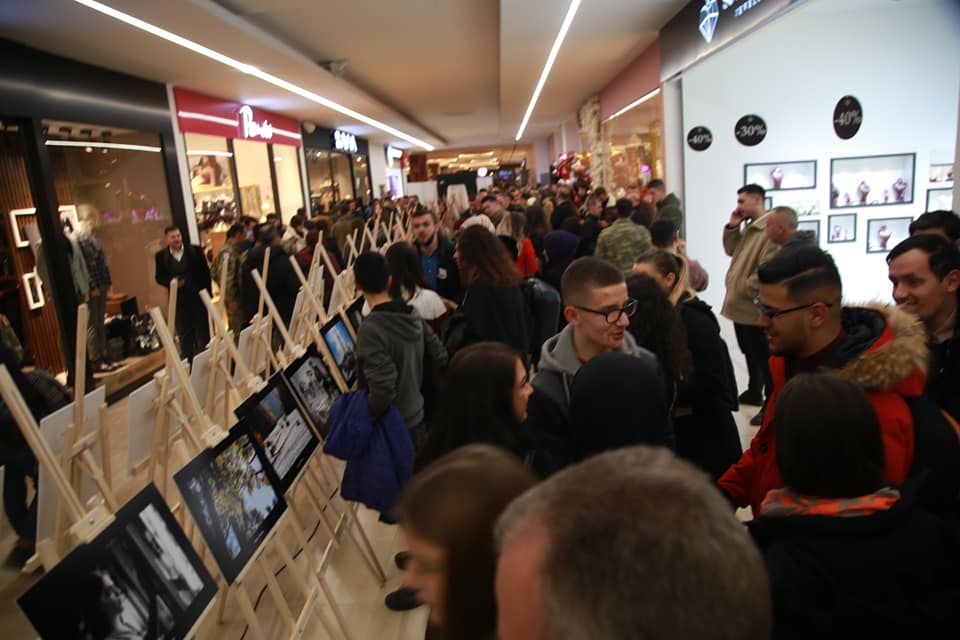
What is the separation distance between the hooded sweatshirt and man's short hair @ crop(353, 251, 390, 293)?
7.1 inches

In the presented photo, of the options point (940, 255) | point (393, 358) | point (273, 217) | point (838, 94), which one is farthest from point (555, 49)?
point (940, 255)

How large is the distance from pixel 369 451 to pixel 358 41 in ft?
21.8

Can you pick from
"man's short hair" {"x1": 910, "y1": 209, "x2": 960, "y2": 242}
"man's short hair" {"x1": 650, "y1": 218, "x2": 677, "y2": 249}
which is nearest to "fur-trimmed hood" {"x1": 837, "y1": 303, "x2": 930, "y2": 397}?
"man's short hair" {"x1": 910, "y1": 209, "x2": 960, "y2": 242}

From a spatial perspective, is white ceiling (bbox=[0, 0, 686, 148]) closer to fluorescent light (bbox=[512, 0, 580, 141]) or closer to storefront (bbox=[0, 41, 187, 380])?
fluorescent light (bbox=[512, 0, 580, 141])

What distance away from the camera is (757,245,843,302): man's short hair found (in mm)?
2055

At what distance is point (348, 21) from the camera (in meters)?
6.99

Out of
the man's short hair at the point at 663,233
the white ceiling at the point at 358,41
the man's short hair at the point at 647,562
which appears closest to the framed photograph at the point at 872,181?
the white ceiling at the point at 358,41

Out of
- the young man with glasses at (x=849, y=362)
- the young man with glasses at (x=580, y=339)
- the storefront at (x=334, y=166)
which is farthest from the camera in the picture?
the storefront at (x=334, y=166)

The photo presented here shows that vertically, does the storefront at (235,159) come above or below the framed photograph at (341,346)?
above

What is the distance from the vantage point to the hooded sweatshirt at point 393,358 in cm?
291

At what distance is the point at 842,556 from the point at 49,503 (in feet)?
6.94

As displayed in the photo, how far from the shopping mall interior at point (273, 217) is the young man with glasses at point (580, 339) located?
0.04 metres

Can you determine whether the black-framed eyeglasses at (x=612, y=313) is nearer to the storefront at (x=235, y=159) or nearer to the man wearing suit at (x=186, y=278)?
Result: the man wearing suit at (x=186, y=278)

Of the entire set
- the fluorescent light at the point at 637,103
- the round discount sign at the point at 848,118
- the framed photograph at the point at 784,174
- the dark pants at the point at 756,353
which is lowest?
the dark pants at the point at 756,353
